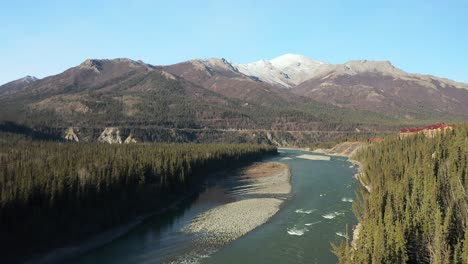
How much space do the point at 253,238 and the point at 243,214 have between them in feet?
52.2

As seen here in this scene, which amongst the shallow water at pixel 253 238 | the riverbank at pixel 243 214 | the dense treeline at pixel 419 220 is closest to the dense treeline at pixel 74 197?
the shallow water at pixel 253 238

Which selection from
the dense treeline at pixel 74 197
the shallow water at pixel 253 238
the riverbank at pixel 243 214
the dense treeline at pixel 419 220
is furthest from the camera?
the riverbank at pixel 243 214

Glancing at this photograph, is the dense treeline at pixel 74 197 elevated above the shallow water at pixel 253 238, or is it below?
above

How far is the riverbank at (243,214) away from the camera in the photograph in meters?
73.4

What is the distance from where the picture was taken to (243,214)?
287 ft

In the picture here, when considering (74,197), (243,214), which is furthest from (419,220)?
(74,197)

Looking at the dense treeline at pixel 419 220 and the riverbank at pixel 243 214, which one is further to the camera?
the riverbank at pixel 243 214

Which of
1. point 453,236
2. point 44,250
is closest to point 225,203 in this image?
point 44,250

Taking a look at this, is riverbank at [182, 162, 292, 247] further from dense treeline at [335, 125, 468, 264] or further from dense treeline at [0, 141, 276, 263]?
dense treeline at [335, 125, 468, 264]

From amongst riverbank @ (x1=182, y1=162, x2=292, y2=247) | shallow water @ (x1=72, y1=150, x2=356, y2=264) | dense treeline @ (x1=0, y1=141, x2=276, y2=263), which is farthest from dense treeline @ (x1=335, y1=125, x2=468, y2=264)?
dense treeline @ (x1=0, y1=141, x2=276, y2=263)

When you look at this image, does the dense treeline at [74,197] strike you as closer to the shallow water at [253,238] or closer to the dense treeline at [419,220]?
the shallow water at [253,238]

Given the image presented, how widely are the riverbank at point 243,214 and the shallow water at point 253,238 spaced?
2.04 meters

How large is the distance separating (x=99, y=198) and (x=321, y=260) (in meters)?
41.2

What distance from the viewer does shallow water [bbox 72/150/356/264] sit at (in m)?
61.7
